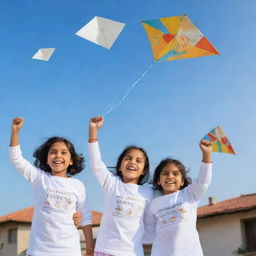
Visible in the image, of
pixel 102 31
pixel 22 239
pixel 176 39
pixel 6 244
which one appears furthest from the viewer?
pixel 6 244

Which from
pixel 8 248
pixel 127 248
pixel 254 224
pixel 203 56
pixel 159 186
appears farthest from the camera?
pixel 8 248

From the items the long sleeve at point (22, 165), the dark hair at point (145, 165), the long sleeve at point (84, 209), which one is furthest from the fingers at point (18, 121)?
the dark hair at point (145, 165)

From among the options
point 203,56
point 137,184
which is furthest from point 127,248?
point 203,56

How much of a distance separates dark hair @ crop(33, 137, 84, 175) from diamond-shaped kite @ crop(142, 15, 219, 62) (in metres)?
1.42

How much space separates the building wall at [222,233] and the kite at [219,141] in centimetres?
1353

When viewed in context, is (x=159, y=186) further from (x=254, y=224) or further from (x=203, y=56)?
(x=254, y=224)

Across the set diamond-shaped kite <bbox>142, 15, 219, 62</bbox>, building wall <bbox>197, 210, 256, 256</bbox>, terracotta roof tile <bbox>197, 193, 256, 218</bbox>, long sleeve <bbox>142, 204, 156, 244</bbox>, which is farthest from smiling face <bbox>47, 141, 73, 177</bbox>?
building wall <bbox>197, 210, 256, 256</bbox>

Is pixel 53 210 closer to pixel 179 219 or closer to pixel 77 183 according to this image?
pixel 77 183

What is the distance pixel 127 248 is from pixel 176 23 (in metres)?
2.52

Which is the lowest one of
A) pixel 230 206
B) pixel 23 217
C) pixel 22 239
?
pixel 22 239

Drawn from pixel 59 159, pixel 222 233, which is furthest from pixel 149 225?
pixel 222 233

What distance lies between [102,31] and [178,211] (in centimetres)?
235

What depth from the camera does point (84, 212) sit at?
4.56 m

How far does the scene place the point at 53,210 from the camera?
4348 mm
